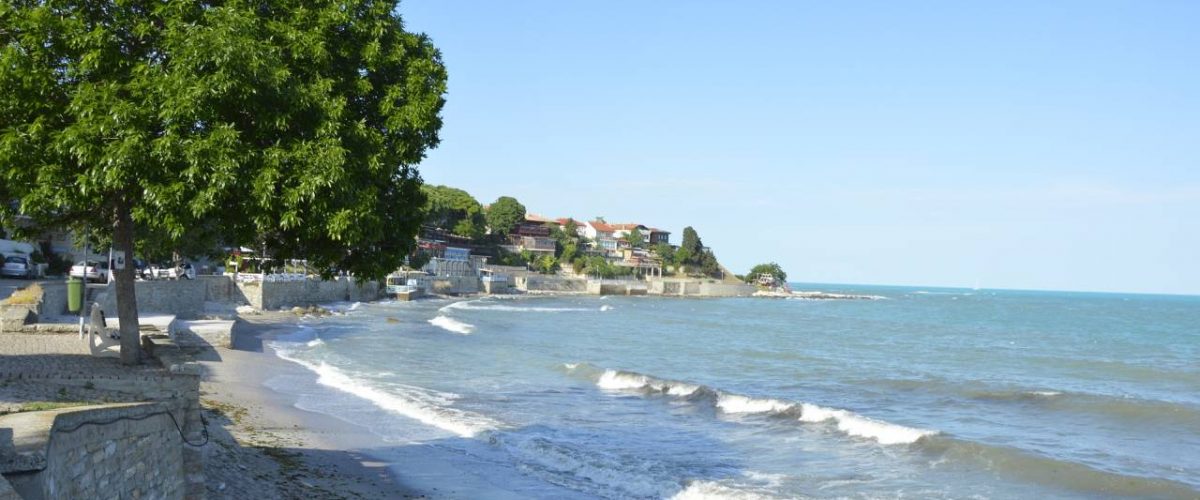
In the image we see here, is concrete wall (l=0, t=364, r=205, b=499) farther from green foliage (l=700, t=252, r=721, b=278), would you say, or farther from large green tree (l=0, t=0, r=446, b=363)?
green foliage (l=700, t=252, r=721, b=278)

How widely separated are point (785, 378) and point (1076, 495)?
1676 cm

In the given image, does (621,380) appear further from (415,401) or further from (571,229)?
(571,229)

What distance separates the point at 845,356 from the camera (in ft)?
140

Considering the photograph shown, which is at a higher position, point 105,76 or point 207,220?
point 105,76

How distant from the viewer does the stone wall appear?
656 cm

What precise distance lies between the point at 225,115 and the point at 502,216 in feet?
489

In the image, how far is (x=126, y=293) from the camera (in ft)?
43.1

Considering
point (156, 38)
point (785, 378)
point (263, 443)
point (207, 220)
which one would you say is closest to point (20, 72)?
point (156, 38)

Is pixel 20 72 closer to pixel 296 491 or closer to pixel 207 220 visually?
pixel 207 220

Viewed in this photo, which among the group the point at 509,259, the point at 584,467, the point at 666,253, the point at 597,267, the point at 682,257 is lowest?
the point at 584,467

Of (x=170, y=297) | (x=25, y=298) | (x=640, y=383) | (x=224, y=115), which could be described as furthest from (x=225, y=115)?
(x=170, y=297)

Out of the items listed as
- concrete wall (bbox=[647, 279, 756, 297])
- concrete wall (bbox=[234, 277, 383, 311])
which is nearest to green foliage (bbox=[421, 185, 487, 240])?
concrete wall (bbox=[647, 279, 756, 297])

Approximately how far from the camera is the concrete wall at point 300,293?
5447cm

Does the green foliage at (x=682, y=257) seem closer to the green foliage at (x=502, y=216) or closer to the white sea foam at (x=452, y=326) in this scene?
the green foliage at (x=502, y=216)
